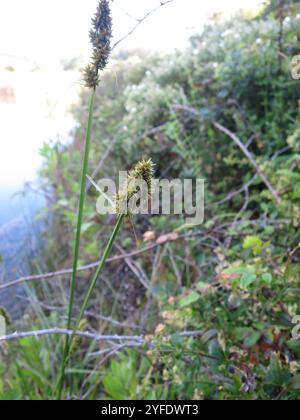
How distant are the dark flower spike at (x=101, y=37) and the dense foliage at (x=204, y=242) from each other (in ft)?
0.34

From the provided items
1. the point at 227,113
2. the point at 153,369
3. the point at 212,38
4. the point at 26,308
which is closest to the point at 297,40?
the point at 227,113

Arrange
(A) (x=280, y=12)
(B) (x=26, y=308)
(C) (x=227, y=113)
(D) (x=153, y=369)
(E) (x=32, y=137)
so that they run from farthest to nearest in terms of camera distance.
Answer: (E) (x=32, y=137)
(B) (x=26, y=308)
(C) (x=227, y=113)
(A) (x=280, y=12)
(D) (x=153, y=369)

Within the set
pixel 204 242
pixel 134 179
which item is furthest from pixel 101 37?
pixel 204 242

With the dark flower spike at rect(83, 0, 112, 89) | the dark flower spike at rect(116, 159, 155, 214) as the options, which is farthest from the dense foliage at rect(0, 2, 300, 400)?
the dark flower spike at rect(116, 159, 155, 214)

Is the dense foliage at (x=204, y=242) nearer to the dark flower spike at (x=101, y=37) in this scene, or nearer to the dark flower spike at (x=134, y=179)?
the dark flower spike at (x=101, y=37)

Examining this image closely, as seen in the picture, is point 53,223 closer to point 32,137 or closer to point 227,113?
point 32,137

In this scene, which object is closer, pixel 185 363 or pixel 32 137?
pixel 185 363

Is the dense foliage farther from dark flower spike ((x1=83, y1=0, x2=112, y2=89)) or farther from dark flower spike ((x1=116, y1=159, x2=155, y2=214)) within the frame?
dark flower spike ((x1=116, y1=159, x2=155, y2=214))

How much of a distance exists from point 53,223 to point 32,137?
0.53 metres

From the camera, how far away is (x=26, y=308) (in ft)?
7.21

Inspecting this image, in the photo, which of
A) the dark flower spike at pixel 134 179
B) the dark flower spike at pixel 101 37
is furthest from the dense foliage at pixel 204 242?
the dark flower spike at pixel 134 179

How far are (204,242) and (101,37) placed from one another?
1.25 metres

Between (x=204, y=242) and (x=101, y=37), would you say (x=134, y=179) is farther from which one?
(x=204, y=242)

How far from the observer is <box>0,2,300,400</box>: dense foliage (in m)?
1.05
